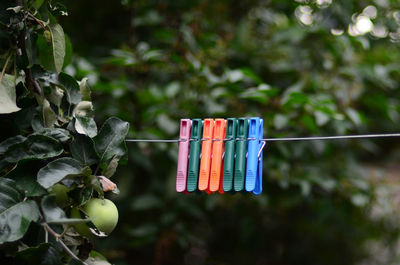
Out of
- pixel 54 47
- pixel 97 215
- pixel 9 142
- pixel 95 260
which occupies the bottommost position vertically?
pixel 95 260

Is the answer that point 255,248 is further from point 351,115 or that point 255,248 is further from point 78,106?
point 78,106

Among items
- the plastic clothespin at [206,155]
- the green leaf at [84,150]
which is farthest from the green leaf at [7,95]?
the plastic clothespin at [206,155]

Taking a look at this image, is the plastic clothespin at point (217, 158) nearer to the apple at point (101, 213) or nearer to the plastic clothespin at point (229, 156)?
the plastic clothespin at point (229, 156)

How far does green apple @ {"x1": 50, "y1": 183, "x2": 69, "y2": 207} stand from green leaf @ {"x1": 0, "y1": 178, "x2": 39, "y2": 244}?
0.18 ft

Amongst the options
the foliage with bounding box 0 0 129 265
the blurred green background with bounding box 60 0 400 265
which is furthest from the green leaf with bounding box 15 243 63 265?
the blurred green background with bounding box 60 0 400 265

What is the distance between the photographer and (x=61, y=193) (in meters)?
0.79

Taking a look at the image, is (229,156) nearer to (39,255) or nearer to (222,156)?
(222,156)

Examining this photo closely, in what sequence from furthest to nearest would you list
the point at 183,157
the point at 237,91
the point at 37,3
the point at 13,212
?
the point at 237,91, the point at 183,157, the point at 37,3, the point at 13,212

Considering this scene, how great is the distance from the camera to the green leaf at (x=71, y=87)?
0.90 meters

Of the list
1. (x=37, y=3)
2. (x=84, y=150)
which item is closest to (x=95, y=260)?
(x=84, y=150)

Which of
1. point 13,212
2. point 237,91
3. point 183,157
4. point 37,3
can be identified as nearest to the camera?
point 13,212

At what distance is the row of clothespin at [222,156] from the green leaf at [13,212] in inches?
11.6

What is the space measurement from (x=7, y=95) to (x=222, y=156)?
40 cm

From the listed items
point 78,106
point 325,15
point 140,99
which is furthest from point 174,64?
point 78,106
